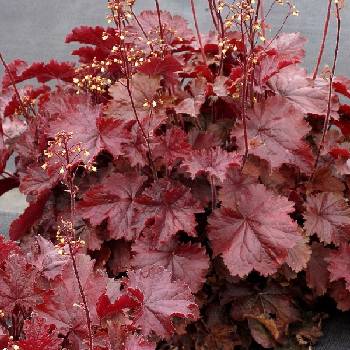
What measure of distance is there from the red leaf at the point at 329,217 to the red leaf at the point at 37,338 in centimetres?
108

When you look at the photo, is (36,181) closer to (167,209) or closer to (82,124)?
(82,124)

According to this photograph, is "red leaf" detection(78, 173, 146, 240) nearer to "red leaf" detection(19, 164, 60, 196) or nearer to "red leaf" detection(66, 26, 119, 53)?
"red leaf" detection(19, 164, 60, 196)

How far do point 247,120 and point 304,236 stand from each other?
1.36 feet

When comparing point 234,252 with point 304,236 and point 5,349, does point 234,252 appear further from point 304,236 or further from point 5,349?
point 5,349

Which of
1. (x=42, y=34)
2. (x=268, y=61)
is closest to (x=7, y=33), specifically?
(x=42, y=34)

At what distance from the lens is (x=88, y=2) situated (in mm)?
5230

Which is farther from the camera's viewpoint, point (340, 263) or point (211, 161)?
point (340, 263)

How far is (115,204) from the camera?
1995 millimetres

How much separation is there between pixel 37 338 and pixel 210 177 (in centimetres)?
92

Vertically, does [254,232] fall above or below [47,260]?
below

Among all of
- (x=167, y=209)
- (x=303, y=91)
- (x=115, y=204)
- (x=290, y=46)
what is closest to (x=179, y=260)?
(x=167, y=209)

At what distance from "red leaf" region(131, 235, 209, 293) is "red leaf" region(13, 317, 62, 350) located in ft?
2.36

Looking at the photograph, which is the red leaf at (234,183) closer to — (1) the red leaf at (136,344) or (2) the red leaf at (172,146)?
(2) the red leaf at (172,146)

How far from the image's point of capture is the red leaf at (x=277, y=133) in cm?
198
